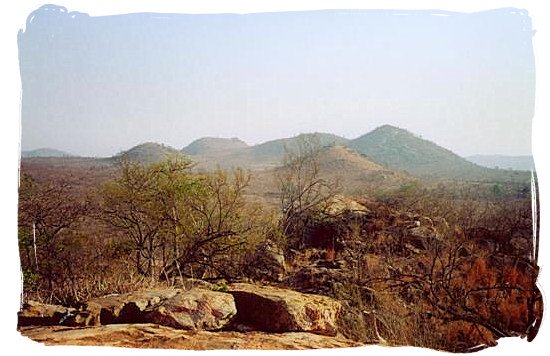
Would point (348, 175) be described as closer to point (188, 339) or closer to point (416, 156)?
point (416, 156)

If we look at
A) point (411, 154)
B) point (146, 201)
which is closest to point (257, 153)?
point (146, 201)

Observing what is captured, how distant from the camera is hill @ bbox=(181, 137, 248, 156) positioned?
5.30 m

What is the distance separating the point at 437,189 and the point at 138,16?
2.09 meters

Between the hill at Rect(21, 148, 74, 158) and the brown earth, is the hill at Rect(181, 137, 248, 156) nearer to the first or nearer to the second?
the hill at Rect(21, 148, 74, 158)

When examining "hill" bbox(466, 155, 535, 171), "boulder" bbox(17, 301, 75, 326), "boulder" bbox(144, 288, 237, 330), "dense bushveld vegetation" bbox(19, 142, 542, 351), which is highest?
"hill" bbox(466, 155, 535, 171)

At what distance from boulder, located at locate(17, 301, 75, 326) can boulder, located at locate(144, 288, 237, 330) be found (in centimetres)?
53

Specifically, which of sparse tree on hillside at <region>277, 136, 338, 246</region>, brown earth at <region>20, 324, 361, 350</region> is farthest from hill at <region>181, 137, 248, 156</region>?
brown earth at <region>20, 324, 361, 350</region>

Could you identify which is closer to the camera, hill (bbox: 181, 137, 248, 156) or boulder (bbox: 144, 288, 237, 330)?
boulder (bbox: 144, 288, 237, 330)

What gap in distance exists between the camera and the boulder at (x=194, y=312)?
518 cm

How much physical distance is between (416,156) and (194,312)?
5.26 feet

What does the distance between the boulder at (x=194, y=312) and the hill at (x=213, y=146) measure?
0.87m

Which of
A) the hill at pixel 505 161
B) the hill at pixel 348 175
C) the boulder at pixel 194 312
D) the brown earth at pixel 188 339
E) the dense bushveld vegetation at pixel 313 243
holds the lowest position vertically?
the brown earth at pixel 188 339

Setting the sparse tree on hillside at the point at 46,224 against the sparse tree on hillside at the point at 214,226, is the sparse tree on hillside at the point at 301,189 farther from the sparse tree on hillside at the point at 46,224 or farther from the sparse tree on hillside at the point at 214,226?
the sparse tree on hillside at the point at 46,224

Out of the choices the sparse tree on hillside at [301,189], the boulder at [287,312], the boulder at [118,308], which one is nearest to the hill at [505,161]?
the sparse tree on hillside at [301,189]
